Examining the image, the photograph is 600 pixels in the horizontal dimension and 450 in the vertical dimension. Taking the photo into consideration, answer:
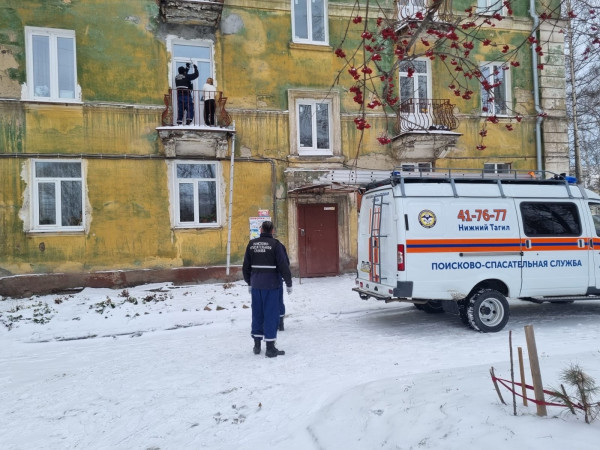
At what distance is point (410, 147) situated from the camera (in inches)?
577

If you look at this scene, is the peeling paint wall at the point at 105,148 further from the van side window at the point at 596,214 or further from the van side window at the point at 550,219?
the van side window at the point at 596,214

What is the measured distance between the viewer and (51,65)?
1273cm

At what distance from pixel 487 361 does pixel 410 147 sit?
31.7 feet

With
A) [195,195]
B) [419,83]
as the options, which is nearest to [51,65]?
[195,195]

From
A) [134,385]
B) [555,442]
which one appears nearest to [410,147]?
[134,385]

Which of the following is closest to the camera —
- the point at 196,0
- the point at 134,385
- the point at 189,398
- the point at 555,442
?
the point at 555,442

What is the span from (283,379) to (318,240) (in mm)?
9261

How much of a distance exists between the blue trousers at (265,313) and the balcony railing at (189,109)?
780 centimetres

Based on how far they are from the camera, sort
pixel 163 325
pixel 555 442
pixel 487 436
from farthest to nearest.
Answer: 1. pixel 163 325
2. pixel 487 436
3. pixel 555 442

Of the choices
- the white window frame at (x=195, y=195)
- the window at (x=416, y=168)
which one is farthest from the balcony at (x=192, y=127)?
the window at (x=416, y=168)

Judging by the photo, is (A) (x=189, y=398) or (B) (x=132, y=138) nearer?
(A) (x=189, y=398)

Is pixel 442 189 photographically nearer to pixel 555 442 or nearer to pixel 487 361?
pixel 487 361

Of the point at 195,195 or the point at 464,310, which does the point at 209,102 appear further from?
the point at 464,310

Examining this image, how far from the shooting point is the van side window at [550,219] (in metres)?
8.05
